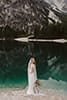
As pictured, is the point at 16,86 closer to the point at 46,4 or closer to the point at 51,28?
the point at 51,28

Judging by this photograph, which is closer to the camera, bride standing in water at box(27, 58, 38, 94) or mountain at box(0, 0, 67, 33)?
bride standing in water at box(27, 58, 38, 94)

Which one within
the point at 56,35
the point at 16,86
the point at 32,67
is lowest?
the point at 56,35

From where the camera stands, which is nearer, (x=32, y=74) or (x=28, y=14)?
(x=32, y=74)

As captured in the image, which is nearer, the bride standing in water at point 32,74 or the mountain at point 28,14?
the bride standing in water at point 32,74

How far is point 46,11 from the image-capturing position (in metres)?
124

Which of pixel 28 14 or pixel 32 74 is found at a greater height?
pixel 32 74

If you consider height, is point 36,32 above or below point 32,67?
below

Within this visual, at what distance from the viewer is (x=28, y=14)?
122438 mm

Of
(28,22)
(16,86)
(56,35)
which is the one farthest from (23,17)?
(16,86)

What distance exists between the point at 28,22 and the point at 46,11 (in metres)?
10.3

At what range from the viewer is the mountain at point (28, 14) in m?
115

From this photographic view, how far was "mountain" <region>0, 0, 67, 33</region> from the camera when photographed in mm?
115188

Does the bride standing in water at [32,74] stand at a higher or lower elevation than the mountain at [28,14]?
higher

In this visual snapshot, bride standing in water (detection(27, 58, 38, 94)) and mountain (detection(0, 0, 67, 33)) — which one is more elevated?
bride standing in water (detection(27, 58, 38, 94))
